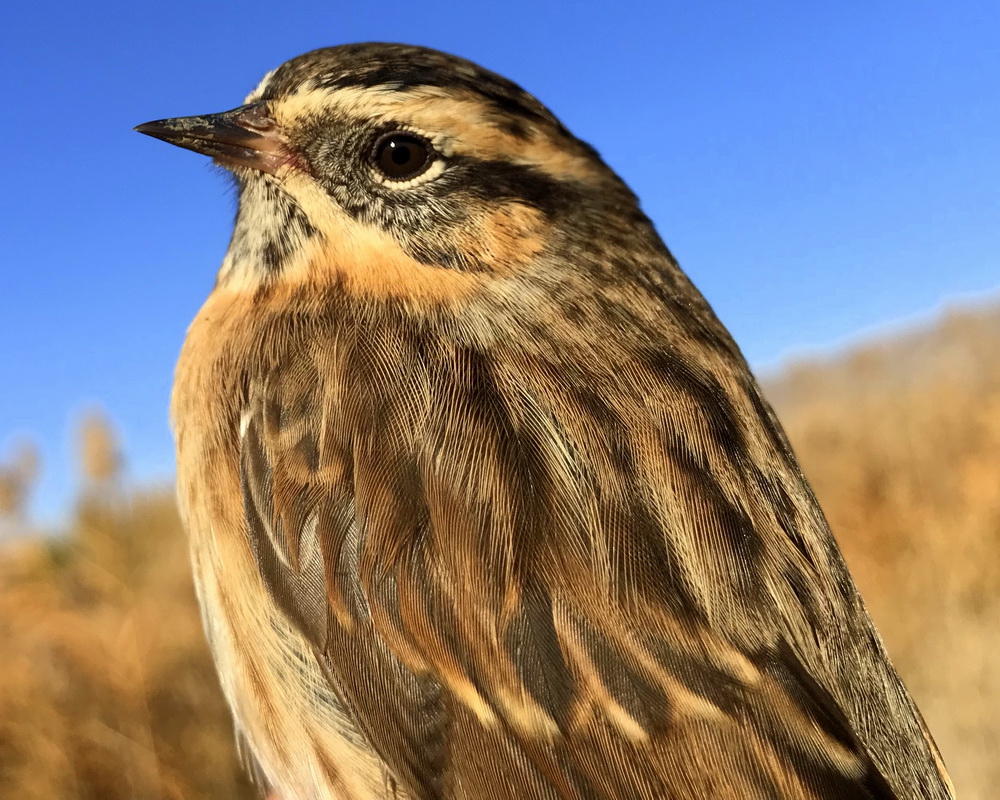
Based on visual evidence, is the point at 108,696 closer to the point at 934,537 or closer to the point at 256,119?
the point at 256,119

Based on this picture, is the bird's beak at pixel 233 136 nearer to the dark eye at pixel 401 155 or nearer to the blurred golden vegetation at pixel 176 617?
the dark eye at pixel 401 155

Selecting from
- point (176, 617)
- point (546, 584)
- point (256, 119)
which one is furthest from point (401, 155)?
point (176, 617)

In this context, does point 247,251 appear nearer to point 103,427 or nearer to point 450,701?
point 450,701

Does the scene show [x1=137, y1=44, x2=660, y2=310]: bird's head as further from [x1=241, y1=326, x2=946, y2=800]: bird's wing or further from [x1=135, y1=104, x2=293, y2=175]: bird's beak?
[x1=241, y1=326, x2=946, y2=800]: bird's wing

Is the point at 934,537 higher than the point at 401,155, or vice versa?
the point at 401,155

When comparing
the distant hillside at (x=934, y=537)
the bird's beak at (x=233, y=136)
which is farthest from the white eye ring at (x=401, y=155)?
the distant hillside at (x=934, y=537)

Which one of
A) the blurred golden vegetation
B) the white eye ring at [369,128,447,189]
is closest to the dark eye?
the white eye ring at [369,128,447,189]
